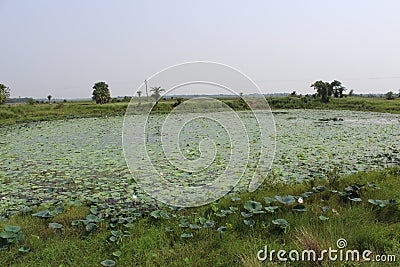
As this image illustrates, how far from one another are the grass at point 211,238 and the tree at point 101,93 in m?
35.0

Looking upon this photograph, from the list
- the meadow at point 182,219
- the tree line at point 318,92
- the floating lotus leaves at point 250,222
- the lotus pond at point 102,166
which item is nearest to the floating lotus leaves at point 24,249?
the meadow at point 182,219

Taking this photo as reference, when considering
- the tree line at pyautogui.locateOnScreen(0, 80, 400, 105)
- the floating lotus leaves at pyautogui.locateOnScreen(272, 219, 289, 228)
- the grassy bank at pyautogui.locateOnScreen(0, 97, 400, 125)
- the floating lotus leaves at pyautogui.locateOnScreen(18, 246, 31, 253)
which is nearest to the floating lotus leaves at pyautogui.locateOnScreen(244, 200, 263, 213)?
the floating lotus leaves at pyautogui.locateOnScreen(272, 219, 289, 228)

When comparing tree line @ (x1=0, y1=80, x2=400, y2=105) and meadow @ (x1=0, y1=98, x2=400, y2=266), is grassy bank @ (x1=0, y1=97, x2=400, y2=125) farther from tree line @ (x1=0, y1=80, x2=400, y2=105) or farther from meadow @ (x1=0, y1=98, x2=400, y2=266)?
meadow @ (x1=0, y1=98, x2=400, y2=266)

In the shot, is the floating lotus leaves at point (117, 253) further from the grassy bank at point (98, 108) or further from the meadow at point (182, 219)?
the grassy bank at point (98, 108)

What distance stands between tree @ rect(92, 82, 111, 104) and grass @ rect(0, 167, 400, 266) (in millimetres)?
35012

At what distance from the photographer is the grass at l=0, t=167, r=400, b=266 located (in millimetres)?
2240

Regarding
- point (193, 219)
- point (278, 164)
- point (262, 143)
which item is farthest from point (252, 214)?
point (262, 143)

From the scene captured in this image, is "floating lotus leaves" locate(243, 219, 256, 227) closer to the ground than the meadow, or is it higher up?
higher up

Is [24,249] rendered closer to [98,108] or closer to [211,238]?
[211,238]

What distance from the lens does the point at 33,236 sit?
8.59ft

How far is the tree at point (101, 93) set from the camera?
36.1m

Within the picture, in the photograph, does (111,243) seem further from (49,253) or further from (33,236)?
(33,236)

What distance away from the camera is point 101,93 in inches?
1428

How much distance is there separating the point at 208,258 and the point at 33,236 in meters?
1.71
